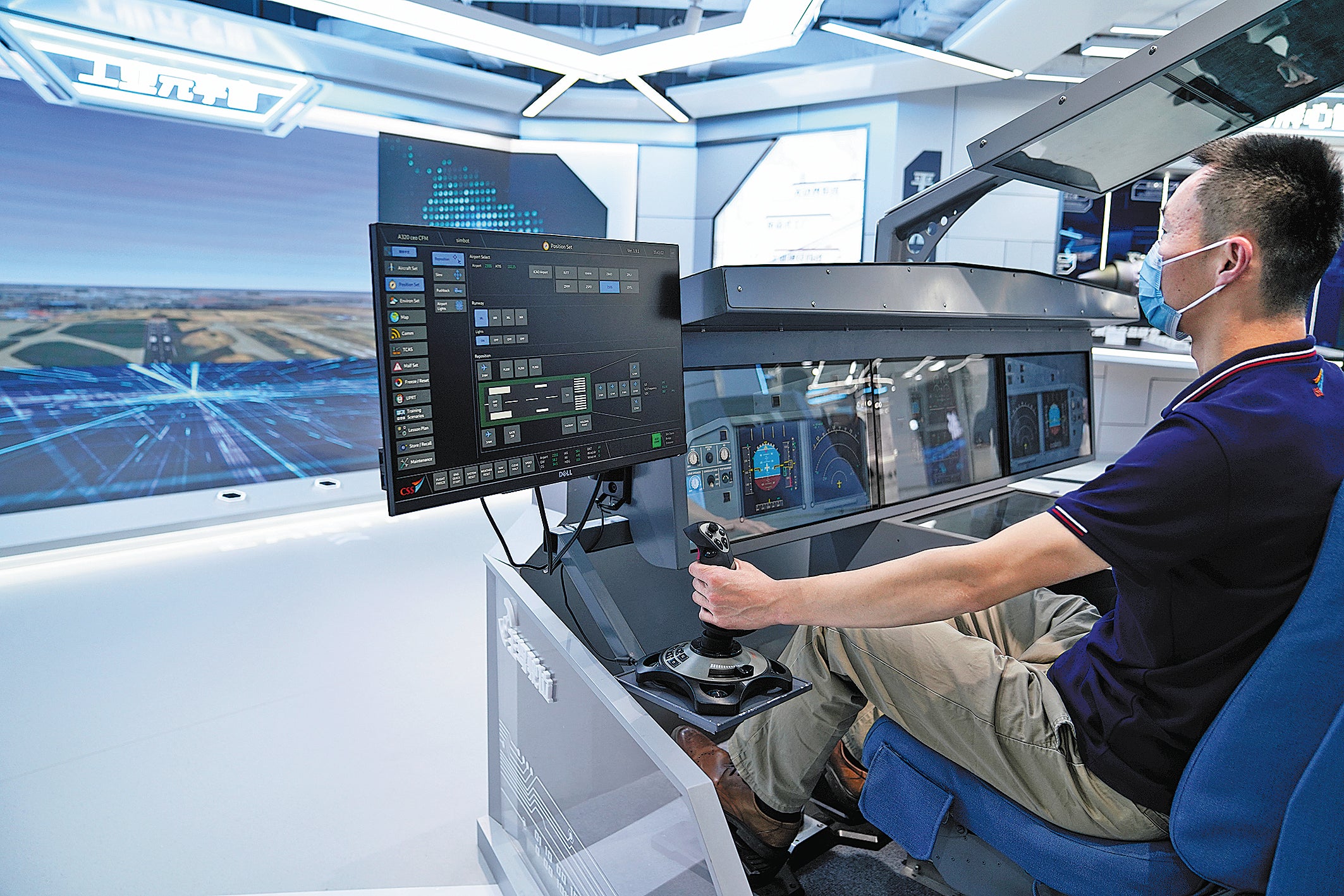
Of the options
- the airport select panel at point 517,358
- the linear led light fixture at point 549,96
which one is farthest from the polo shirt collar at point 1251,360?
the linear led light fixture at point 549,96

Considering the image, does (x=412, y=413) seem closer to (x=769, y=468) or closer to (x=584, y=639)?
(x=584, y=639)

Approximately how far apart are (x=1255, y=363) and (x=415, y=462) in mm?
1145

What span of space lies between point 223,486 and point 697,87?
4.09 meters

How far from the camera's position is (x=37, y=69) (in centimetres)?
376

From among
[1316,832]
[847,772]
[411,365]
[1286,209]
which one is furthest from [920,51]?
[1316,832]

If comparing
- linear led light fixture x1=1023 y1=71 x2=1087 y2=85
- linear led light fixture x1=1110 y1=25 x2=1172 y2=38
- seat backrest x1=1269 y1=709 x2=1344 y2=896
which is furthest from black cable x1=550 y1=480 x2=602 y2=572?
linear led light fixture x1=1023 y1=71 x2=1087 y2=85

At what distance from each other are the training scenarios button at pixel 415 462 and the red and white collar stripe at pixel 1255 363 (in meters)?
1.01

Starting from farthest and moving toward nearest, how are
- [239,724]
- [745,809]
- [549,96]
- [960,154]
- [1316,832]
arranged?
[960,154], [549,96], [239,724], [745,809], [1316,832]

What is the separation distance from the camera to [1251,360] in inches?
42.9

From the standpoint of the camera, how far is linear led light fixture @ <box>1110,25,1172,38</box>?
422cm

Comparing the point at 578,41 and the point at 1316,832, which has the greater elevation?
the point at 578,41

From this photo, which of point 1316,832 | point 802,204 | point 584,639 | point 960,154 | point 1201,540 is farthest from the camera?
point 802,204

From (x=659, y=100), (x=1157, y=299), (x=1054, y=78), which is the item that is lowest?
(x=1157, y=299)

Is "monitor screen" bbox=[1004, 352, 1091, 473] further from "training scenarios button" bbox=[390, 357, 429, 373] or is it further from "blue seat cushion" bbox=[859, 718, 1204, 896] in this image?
"training scenarios button" bbox=[390, 357, 429, 373]
